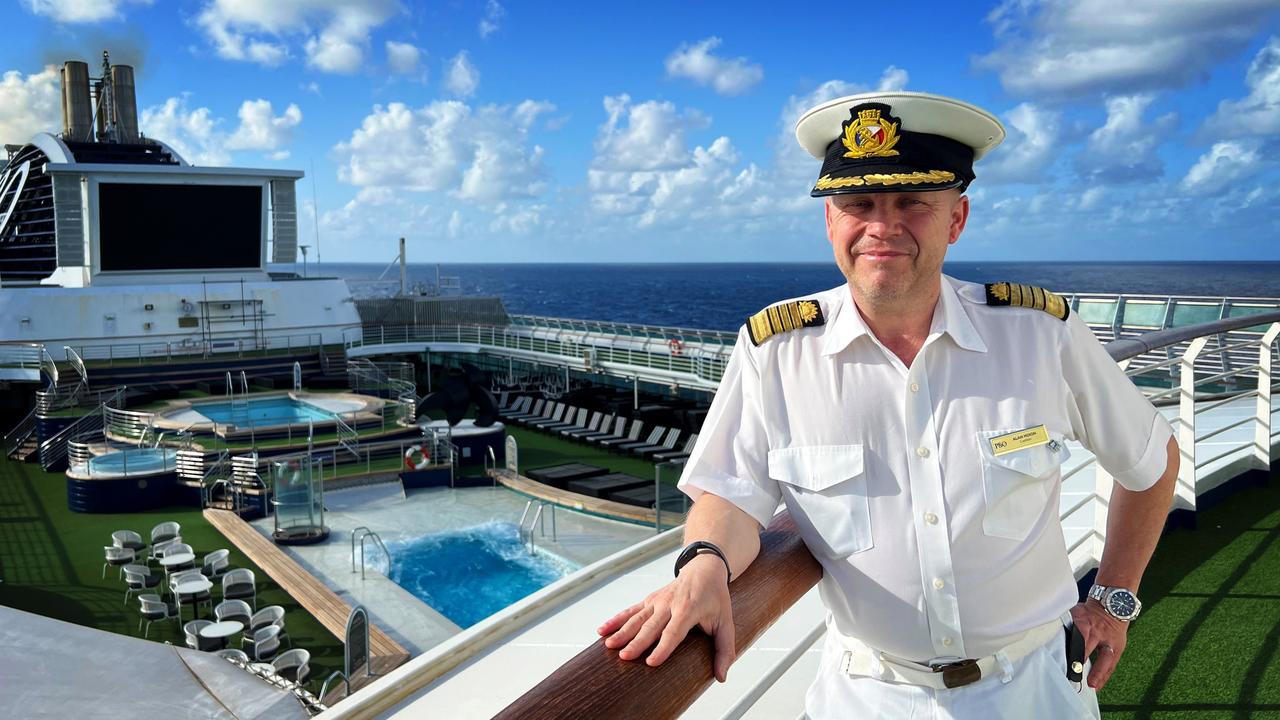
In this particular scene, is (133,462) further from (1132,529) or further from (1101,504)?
(1132,529)

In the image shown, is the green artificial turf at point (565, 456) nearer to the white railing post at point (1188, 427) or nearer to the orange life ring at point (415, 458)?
the orange life ring at point (415, 458)

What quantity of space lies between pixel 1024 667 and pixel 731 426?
21.2 inches

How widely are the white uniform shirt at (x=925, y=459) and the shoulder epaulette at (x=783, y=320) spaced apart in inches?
0.6

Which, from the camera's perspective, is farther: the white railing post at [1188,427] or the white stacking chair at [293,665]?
the white stacking chair at [293,665]

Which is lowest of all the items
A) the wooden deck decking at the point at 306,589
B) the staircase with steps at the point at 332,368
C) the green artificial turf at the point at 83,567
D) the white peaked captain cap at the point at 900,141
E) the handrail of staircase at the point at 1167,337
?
the green artificial turf at the point at 83,567

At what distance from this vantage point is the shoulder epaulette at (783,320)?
4.81 ft

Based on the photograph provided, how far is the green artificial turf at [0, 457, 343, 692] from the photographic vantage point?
30.6 ft

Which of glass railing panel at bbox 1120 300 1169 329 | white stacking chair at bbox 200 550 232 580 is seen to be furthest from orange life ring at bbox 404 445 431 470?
glass railing panel at bbox 1120 300 1169 329

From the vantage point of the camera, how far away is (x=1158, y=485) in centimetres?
153

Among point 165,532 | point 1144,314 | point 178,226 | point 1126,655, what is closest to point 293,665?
point 165,532

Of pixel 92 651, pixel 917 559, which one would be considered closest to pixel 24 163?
pixel 92 651

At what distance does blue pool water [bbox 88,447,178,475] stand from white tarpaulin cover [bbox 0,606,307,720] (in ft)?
43.3

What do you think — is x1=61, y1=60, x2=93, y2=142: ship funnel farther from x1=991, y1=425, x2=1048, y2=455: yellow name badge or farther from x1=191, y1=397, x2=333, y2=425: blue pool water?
x1=991, y1=425, x2=1048, y2=455: yellow name badge

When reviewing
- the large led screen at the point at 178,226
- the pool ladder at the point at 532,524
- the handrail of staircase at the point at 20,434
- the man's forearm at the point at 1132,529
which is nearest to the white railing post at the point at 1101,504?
the man's forearm at the point at 1132,529
